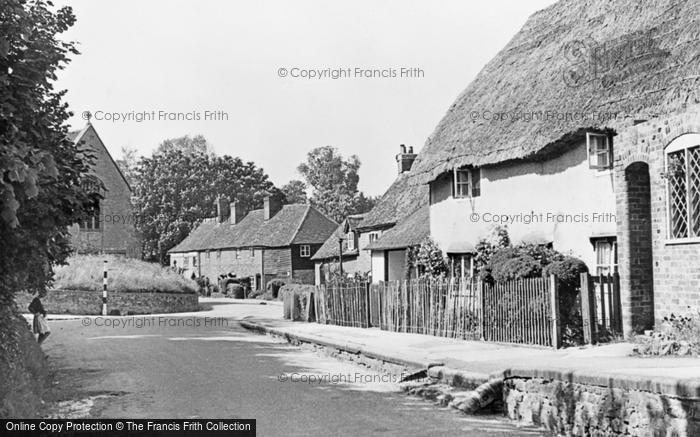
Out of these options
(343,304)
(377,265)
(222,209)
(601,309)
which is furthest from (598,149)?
(222,209)

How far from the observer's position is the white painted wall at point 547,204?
1886 cm

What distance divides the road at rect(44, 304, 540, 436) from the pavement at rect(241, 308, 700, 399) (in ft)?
2.40

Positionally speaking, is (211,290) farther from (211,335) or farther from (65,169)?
(65,169)

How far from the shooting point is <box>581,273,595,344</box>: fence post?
15586mm

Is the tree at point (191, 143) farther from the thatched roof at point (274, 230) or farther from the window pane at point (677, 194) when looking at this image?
the window pane at point (677, 194)

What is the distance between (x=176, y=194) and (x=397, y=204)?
44.8 meters

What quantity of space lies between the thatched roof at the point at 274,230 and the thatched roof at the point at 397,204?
2221 centimetres

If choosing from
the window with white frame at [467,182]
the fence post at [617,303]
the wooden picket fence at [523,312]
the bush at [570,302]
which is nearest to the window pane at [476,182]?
the window with white frame at [467,182]

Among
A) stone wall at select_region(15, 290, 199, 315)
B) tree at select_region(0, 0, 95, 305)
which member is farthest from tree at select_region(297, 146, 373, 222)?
tree at select_region(0, 0, 95, 305)

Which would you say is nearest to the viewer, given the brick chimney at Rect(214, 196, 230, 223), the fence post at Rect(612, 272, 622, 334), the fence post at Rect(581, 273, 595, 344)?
the fence post at Rect(581, 273, 595, 344)

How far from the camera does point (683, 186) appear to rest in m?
13.9

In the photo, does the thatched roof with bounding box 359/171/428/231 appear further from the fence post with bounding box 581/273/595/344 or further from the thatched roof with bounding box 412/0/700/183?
the fence post with bounding box 581/273/595/344

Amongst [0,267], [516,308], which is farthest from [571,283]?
[0,267]

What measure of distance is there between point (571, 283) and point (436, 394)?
5.53m
